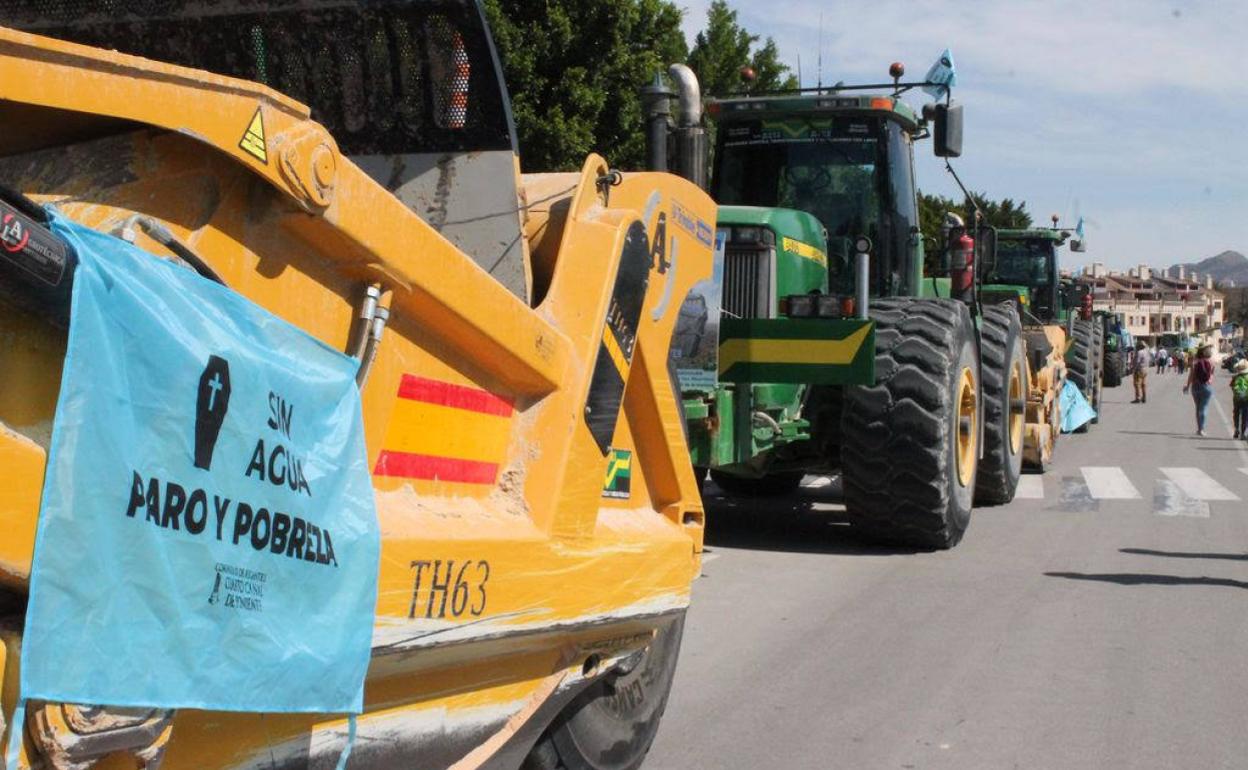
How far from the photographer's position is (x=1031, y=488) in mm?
14820

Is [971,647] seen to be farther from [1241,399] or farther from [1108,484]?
[1241,399]

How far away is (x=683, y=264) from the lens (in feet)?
15.2

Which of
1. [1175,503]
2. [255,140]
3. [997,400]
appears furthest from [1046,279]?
[255,140]

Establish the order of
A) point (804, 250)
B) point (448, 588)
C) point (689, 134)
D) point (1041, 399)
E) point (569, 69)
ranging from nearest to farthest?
point (448, 588), point (689, 134), point (804, 250), point (569, 69), point (1041, 399)

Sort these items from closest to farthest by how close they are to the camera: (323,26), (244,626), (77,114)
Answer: (77,114) < (244,626) < (323,26)

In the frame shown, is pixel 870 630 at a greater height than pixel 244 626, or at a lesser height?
lesser

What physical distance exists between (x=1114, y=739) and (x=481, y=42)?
3603 millimetres

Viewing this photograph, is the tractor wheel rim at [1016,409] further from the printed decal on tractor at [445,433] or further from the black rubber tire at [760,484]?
the printed decal on tractor at [445,433]

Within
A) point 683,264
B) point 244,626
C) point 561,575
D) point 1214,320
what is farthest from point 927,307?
point 1214,320

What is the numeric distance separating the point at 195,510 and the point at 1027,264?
23298 mm

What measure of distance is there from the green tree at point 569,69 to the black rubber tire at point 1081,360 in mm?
10496

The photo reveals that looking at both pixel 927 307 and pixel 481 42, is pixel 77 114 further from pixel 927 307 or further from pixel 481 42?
pixel 927 307

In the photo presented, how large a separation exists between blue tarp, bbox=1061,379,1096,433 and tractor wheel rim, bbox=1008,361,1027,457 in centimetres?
808

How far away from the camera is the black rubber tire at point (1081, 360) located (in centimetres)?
2421
